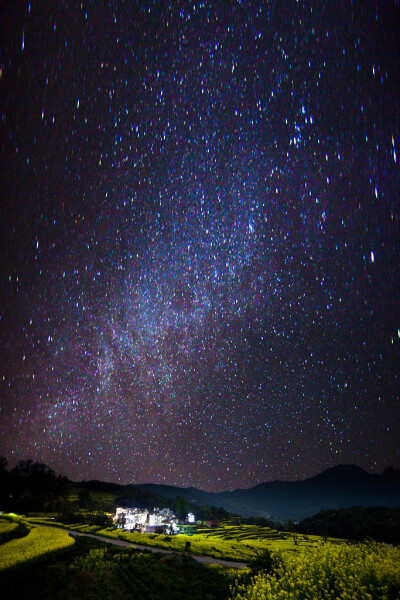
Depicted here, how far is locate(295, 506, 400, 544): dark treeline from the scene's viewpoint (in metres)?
56.0

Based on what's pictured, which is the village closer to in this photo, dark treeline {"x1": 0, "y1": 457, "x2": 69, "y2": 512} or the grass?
the grass

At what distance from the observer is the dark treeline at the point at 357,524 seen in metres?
56.0

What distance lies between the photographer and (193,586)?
51.3 ft

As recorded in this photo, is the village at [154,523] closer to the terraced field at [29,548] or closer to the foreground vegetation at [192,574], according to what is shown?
the foreground vegetation at [192,574]

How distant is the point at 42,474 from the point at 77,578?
76713mm

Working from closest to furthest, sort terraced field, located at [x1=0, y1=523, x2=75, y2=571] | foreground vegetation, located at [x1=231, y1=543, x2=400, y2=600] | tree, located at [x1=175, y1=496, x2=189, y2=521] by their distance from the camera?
foreground vegetation, located at [x1=231, y1=543, x2=400, y2=600] < terraced field, located at [x1=0, y1=523, x2=75, y2=571] < tree, located at [x1=175, y1=496, x2=189, y2=521]

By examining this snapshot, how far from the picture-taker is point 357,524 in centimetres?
6119

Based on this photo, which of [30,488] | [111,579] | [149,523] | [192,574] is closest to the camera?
[111,579]

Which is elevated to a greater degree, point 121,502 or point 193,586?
point 193,586

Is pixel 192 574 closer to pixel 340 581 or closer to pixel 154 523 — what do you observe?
pixel 340 581

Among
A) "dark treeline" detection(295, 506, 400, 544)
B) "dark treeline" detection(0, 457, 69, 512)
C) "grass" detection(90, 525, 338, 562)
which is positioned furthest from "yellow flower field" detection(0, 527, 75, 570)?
"dark treeline" detection(295, 506, 400, 544)

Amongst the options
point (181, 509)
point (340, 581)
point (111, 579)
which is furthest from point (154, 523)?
point (340, 581)

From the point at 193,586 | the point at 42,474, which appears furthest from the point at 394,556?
the point at 42,474

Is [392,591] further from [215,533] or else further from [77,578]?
[215,533]
